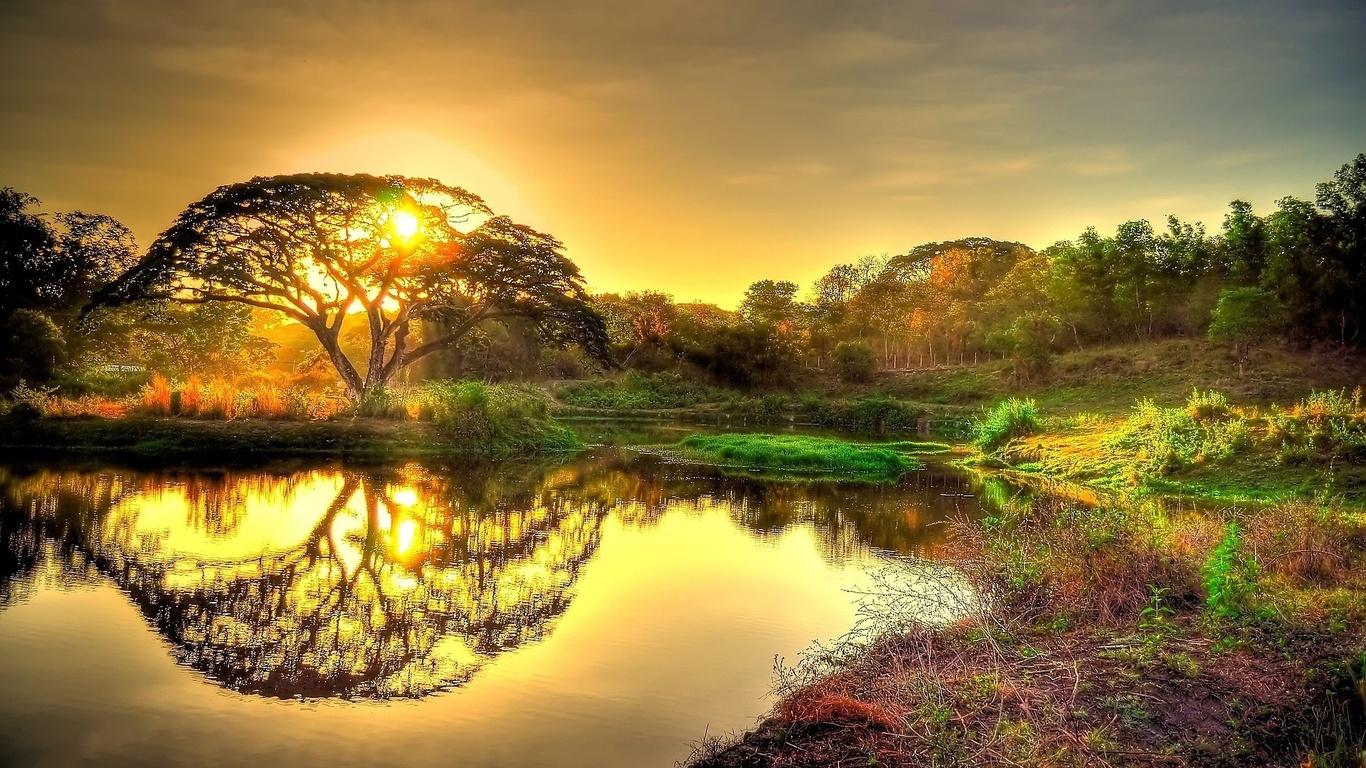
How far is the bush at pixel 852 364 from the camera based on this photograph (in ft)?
243

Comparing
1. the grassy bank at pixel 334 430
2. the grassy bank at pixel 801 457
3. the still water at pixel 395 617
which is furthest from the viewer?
the grassy bank at pixel 801 457

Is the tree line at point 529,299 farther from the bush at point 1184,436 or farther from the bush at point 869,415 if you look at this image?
the bush at point 1184,436

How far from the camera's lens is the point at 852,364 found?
7406 centimetres

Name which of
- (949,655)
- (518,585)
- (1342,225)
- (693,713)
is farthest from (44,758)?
(1342,225)

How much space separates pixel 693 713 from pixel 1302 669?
207 inches

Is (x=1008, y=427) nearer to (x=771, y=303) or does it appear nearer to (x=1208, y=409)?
(x=1208, y=409)

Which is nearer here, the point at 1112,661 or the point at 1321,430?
the point at 1112,661

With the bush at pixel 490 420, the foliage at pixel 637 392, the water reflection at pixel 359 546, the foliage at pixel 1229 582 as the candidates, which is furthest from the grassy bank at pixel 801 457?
the foliage at pixel 637 392

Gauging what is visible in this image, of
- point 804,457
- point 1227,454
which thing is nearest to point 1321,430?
point 1227,454

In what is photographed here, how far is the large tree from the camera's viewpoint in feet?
99.1

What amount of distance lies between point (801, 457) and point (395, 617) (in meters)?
20.2

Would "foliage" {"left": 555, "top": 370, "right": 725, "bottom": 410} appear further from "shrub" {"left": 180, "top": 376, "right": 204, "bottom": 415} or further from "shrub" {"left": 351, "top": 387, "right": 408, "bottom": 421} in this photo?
"shrub" {"left": 180, "top": 376, "right": 204, "bottom": 415}

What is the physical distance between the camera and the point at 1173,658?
734 cm

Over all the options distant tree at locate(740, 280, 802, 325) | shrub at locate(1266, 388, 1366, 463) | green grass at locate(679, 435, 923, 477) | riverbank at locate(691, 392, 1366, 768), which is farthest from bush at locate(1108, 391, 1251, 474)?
distant tree at locate(740, 280, 802, 325)
